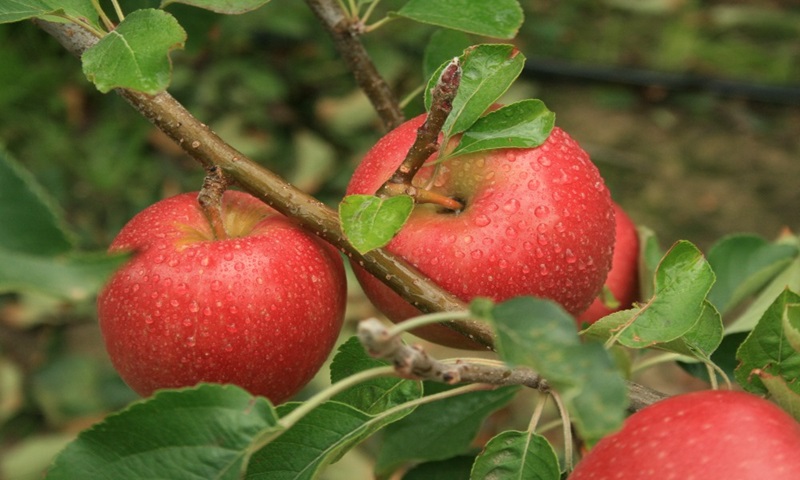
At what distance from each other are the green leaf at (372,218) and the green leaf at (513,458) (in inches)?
5.6

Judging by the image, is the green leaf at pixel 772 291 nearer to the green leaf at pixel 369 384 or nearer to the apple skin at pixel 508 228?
the apple skin at pixel 508 228

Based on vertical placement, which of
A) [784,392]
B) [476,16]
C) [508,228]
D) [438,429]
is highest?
[476,16]

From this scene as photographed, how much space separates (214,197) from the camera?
60 centimetres

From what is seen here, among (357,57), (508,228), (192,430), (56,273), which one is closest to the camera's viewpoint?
(56,273)

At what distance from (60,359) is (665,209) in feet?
4.49

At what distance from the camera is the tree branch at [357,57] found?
Result: 73 cm

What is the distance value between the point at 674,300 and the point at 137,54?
0.36 metres

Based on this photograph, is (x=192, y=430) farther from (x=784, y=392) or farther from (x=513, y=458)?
(x=784, y=392)

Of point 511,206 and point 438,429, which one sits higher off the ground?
point 511,206

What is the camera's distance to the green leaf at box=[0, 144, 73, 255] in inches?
14.4

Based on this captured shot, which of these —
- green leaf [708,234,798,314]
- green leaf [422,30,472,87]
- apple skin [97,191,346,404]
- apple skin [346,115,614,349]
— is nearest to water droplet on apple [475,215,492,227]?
apple skin [346,115,614,349]

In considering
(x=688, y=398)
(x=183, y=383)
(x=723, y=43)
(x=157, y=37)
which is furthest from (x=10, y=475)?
(x=723, y=43)

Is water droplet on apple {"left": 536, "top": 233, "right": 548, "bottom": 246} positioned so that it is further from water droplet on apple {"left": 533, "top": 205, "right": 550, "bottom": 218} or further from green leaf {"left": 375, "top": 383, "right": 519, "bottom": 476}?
green leaf {"left": 375, "top": 383, "right": 519, "bottom": 476}

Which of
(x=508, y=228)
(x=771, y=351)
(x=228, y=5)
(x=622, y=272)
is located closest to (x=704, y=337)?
(x=771, y=351)
